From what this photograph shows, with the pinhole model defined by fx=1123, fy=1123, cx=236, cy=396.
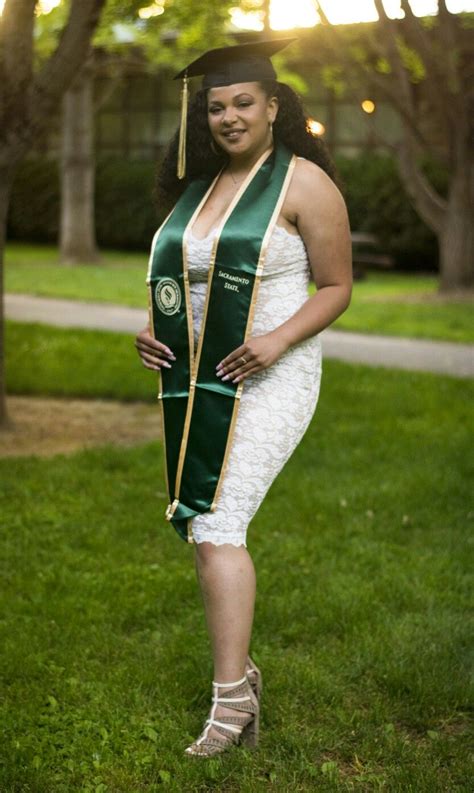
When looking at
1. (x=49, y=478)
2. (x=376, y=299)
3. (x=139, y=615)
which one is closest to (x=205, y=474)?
(x=139, y=615)

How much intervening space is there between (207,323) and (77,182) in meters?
20.4

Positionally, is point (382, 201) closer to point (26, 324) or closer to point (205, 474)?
point (26, 324)

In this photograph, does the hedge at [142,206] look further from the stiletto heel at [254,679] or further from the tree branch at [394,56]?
the stiletto heel at [254,679]

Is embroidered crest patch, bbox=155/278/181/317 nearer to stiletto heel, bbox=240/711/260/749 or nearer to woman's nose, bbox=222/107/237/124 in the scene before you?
woman's nose, bbox=222/107/237/124

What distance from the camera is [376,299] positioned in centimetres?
1625

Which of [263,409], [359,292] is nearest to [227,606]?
[263,409]

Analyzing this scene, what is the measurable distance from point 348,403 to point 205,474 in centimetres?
527

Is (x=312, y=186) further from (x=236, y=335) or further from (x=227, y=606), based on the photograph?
(x=227, y=606)

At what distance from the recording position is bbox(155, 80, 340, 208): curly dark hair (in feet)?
11.0

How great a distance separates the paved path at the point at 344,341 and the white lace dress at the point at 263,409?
6605 millimetres

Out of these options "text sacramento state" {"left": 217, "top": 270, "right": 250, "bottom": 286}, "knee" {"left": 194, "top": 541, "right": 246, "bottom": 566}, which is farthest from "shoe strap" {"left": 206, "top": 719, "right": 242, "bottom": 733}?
"text sacramento state" {"left": 217, "top": 270, "right": 250, "bottom": 286}

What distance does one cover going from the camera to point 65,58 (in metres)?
7.14

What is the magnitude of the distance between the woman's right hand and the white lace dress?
4.3 inches

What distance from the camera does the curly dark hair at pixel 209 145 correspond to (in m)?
3.37
